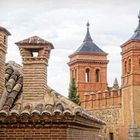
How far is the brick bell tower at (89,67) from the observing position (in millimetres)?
56938

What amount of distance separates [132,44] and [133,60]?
1348mm

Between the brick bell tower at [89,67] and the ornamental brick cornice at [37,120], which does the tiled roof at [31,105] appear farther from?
the brick bell tower at [89,67]

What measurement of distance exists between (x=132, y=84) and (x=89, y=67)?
16.1m

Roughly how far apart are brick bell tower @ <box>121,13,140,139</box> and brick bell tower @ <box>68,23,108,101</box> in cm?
1344

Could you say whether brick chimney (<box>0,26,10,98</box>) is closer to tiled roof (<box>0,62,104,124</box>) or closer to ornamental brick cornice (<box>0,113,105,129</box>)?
tiled roof (<box>0,62,104,124</box>)

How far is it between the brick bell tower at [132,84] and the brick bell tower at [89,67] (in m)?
13.4

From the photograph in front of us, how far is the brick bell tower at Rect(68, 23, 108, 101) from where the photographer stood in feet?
187

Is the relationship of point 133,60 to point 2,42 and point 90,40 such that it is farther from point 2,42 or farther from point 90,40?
point 2,42

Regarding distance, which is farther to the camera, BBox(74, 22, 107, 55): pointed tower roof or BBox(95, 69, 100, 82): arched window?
BBox(95, 69, 100, 82): arched window

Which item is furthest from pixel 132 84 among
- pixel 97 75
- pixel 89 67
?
pixel 97 75

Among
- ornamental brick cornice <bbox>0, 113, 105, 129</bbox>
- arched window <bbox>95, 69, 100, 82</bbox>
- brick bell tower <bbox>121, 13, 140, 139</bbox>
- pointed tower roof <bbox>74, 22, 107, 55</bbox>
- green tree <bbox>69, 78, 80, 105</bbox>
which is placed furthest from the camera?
arched window <bbox>95, 69, 100, 82</bbox>

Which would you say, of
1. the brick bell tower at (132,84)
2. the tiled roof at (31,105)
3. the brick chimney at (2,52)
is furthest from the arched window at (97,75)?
the brick chimney at (2,52)

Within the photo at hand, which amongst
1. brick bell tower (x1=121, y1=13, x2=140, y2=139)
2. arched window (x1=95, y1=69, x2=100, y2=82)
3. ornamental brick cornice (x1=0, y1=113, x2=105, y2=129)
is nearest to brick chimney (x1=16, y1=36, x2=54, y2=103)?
ornamental brick cornice (x1=0, y1=113, x2=105, y2=129)

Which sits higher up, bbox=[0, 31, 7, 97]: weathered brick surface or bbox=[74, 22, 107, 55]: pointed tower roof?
bbox=[74, 22, 107, 55]: pointed tower roof
